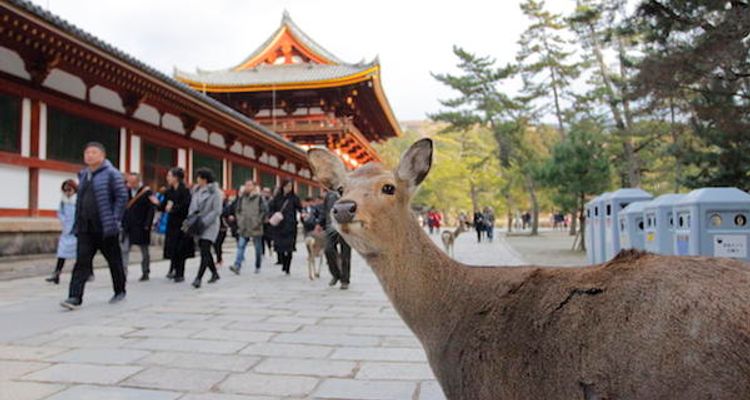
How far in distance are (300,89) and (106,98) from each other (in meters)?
11.7

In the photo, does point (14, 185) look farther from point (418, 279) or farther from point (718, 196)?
point (718, 196)

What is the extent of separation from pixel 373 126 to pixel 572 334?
29365 millimetres

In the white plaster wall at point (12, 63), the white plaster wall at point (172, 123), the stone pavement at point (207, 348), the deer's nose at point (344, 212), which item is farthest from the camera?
the white plaster wall at point (172, 123)

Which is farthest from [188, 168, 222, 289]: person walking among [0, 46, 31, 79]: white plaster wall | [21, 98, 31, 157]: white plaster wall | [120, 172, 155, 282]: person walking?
[0, 46, 31, 79]: white plaster wall

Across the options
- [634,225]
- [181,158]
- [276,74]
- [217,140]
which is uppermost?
[276,74]

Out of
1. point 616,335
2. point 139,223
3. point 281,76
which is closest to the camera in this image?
point 616,335

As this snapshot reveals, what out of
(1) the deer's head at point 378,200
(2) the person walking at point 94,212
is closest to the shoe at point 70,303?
(2) the person walking at point 94,212

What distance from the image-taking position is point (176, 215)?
7715 mm

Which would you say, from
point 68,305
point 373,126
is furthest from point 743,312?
point 373,126

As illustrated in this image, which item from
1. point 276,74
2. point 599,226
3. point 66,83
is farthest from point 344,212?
point 276,74

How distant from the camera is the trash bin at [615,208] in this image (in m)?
7.46

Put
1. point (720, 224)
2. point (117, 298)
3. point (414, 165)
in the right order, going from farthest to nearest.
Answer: point (117, 298)
point (720, 224)
point (414, 165)

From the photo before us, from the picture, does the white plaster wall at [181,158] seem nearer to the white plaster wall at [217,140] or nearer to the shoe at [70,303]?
the white plaster wall at [217,140]

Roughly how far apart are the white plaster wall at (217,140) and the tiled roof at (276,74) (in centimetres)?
572
